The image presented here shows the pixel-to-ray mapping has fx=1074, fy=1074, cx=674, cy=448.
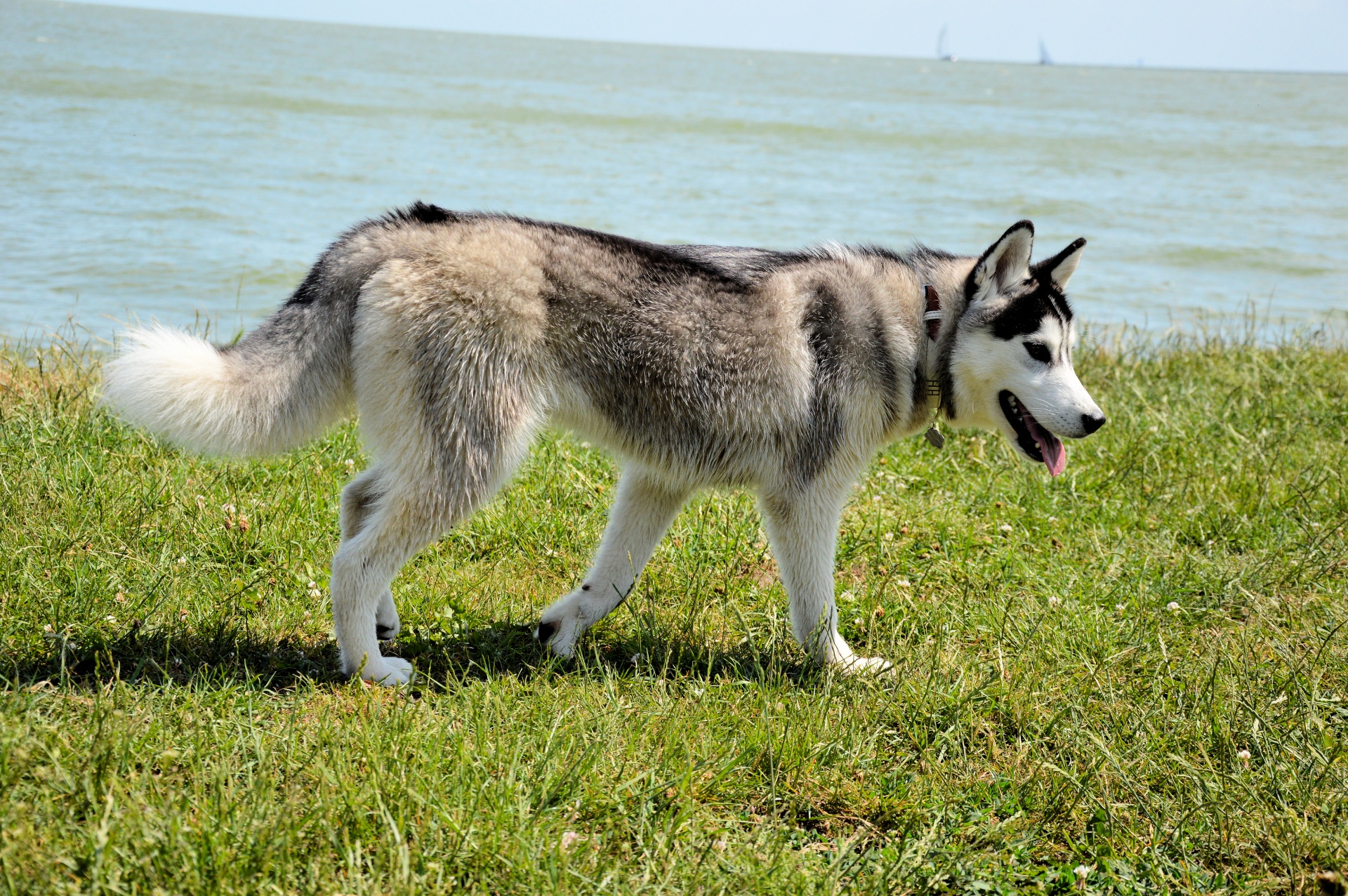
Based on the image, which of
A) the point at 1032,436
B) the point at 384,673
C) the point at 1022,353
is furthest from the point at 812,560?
the point at 384,673

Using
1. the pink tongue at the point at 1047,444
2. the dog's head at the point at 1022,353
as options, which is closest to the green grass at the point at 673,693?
the pink tongue at the point at 1047,444

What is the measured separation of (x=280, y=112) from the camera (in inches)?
1061

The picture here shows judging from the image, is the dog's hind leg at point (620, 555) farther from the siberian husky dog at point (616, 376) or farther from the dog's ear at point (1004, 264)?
the dog's ear at point (1004, 264)

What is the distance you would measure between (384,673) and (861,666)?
1677 millimetres

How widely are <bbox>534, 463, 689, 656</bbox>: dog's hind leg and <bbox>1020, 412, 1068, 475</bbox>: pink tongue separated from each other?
1.32 meters

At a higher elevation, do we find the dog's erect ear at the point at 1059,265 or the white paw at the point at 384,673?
the dog's erect ear at the point at 1059,265

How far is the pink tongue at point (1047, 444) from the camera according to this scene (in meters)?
4.02

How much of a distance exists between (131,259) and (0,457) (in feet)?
25.5

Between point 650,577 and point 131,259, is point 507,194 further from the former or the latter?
point 650,577

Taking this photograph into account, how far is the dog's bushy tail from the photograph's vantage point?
3.14 metres

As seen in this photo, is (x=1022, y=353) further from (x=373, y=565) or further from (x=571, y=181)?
(x=571, y=181)

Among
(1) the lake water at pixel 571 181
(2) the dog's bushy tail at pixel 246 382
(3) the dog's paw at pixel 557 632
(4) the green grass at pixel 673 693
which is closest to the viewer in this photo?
(4) the green grass at pixel 673 693

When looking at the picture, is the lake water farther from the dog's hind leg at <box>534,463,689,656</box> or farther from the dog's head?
the dog's head

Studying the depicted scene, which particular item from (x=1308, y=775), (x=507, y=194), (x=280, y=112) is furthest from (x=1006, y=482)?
(x=280, y=112)
